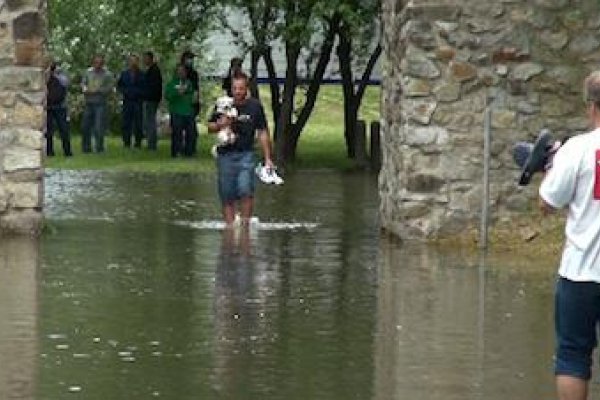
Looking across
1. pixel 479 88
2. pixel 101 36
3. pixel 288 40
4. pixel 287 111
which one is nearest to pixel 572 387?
pixel 479 88

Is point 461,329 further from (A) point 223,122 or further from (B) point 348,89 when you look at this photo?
(B) point 348,89

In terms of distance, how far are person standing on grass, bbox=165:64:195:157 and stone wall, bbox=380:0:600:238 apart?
1532 cm

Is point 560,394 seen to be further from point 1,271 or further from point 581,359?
point 1,271

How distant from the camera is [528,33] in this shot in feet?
57.5

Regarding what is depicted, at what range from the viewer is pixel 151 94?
34.3 meters

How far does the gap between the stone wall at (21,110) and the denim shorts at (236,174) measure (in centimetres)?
219

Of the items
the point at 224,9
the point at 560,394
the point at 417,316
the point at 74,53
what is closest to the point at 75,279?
the point at 417,316

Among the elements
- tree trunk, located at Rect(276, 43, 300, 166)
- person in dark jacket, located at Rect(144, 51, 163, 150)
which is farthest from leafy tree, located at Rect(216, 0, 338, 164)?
person in dark jacket, located at Rect(144, 51, 163, 150)

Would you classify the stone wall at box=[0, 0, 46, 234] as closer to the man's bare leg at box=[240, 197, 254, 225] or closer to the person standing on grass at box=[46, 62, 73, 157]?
the man's bare leg at box=[240, 197, 254, 225]

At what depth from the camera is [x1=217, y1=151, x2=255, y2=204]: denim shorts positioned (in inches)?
748

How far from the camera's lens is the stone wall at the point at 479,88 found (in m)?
17.5

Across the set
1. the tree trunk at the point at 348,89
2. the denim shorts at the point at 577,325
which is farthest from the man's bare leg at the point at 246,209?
the tree trunk at the point at 348,89

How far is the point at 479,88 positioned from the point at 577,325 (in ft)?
28.5

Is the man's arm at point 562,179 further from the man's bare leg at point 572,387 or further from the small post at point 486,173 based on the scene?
the small post at point 486,173
